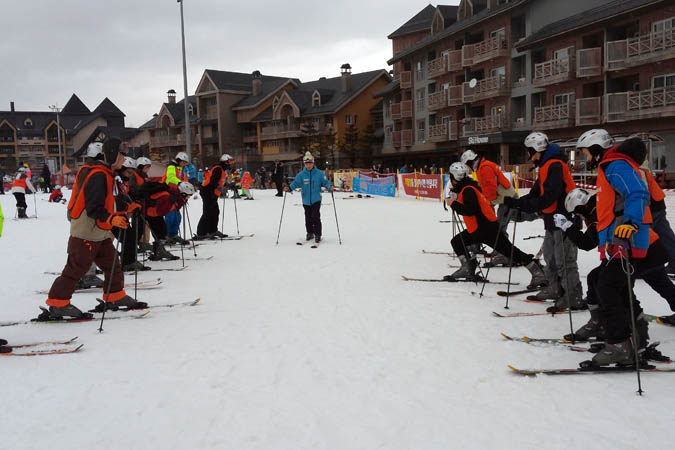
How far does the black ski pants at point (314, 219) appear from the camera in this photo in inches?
459

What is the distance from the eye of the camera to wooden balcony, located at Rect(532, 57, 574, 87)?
27.2 m

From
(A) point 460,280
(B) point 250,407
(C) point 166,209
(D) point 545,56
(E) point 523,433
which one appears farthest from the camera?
(D) point 545,56

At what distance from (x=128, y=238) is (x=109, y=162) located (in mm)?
2958

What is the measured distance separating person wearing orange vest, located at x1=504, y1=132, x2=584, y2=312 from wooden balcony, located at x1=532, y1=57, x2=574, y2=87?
2427 centimetres

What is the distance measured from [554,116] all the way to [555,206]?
24.7 m

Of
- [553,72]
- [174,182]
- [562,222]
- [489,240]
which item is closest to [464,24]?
[553,72]

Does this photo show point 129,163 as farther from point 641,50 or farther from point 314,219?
point 641,50

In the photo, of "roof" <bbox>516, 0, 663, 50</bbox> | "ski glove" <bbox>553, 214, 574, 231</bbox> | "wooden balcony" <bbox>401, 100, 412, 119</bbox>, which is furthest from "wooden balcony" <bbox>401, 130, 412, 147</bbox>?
"ski glove" <bbox>553, 214, 574, 231</bbox>

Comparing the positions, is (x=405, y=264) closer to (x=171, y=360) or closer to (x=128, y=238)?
(x=128, y=238)

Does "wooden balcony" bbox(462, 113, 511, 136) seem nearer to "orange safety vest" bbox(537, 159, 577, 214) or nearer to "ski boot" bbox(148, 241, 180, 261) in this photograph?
"ski boot" bbox(148, 241, 180, 261)

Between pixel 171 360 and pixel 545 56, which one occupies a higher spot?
pixel 545 56

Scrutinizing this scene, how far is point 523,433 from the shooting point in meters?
3.08

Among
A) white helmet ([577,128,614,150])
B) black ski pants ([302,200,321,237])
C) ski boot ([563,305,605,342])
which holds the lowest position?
ski boot ([563,305,605,342])

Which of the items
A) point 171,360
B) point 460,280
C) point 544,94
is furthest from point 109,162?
point 544,94
